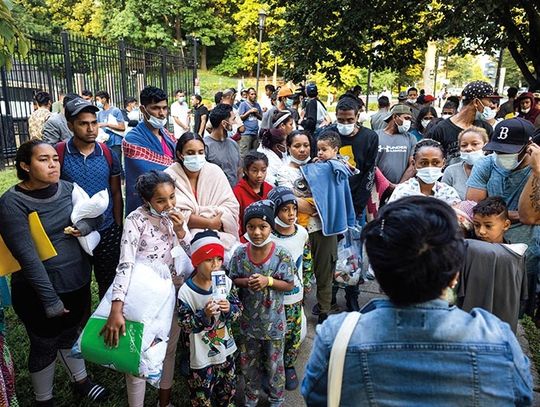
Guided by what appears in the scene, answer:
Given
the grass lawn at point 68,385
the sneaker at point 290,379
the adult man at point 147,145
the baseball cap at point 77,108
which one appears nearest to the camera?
the grass lawn at point 68,385

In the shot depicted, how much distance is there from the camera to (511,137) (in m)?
3.05

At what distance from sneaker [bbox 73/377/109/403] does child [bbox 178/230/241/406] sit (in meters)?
0.79

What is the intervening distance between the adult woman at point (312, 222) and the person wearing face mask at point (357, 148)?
0.52 metres

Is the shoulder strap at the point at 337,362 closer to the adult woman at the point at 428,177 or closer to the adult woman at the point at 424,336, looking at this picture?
the adult woman at the point at 424,336

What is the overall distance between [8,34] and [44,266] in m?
1.32

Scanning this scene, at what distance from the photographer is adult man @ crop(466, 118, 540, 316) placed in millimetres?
2955

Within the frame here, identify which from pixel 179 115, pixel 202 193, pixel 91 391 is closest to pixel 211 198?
pixel 202 193

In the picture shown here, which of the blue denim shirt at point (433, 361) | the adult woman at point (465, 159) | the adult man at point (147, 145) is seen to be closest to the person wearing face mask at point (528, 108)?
the adult woman at point (465, 159)

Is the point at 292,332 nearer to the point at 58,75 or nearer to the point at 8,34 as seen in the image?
the point at 8,34

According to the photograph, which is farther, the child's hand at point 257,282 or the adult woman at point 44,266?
the child's hand at point 257,282

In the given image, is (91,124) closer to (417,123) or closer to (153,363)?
(153,363)

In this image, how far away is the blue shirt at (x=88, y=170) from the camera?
315 centimetres

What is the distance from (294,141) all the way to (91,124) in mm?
1746

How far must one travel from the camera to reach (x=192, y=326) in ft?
8.76
